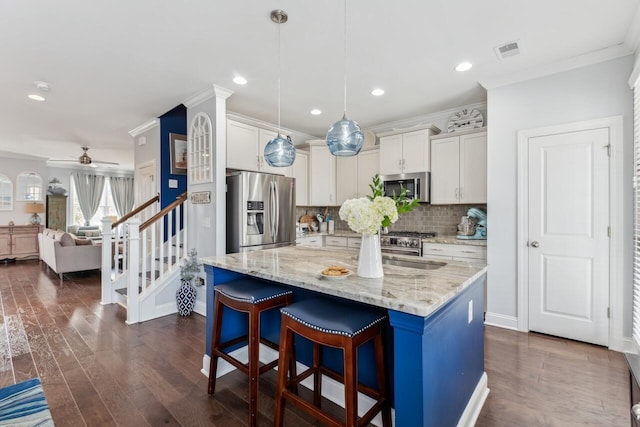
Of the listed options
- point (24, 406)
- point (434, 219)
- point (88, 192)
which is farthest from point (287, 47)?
point (88, 192)

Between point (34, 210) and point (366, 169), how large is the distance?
891 cm

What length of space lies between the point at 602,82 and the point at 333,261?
2941mm

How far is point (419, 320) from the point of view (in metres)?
1.21

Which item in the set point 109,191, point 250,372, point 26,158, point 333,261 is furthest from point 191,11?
point 109,191

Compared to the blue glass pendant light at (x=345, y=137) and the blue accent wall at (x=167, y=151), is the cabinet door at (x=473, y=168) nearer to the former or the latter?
the blue glass pendant light at (x=345, y=137)

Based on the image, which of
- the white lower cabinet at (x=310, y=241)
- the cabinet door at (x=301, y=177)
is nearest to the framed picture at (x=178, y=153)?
the cabinet door at (x=301, y=177)

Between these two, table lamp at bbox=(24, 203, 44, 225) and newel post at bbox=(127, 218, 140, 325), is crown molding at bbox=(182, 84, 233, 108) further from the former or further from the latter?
table lamp at bbox=(24, 203, 44, 225)

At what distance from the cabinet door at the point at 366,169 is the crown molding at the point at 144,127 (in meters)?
3.27

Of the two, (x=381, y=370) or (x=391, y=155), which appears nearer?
(x=381, y=370)

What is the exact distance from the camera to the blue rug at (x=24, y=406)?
5.77 feet

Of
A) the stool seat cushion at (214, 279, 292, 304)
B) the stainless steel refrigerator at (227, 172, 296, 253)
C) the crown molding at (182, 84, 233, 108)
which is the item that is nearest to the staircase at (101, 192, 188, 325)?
the stainless steel refrigerator at (227, 172, 296, 253)

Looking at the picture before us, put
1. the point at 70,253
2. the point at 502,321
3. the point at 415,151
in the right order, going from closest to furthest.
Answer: the point at 502,321, the point at 415,151, the point at 70,253

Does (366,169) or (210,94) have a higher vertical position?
(210,94)

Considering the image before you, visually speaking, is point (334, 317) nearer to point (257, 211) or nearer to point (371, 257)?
point (371, 257)
